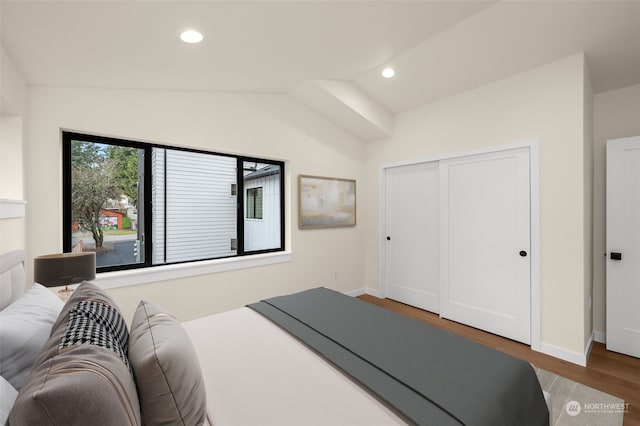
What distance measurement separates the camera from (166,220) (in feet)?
9.99

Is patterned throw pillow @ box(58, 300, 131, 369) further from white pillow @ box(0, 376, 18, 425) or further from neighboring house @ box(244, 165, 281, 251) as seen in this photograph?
neighboring house @ box(244, 165, 281, 251)

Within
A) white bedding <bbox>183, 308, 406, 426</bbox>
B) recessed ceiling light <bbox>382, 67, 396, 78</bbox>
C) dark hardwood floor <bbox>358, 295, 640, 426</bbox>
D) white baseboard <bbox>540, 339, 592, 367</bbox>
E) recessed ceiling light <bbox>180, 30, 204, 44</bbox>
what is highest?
recessed ceiling light <bbox>382, 67, 396, 78</bbox>

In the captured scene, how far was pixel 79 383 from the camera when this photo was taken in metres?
0.64

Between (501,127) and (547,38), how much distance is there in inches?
32.5

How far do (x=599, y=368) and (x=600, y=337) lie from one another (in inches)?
26.4

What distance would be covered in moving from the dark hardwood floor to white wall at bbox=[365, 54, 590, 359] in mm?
149

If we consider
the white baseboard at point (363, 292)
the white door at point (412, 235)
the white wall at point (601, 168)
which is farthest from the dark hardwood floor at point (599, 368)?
the white baseboard at point (363, 292)

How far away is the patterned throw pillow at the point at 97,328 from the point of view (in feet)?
2.74

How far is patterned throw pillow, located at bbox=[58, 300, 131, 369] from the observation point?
2.74 feet

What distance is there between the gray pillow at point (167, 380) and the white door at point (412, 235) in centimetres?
328

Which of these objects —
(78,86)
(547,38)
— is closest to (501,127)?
(547,38)

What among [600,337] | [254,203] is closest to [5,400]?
[254,203]

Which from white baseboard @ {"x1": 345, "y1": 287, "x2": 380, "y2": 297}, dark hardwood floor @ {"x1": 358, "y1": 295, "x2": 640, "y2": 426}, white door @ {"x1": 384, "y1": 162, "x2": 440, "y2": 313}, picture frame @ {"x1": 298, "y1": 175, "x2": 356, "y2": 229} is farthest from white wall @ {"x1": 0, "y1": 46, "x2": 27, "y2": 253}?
dark hardwood floor @ {"x1": 358, "y1": 295, "x2": 640, "y2": 426}

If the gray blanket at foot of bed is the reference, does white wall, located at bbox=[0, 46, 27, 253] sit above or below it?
above
